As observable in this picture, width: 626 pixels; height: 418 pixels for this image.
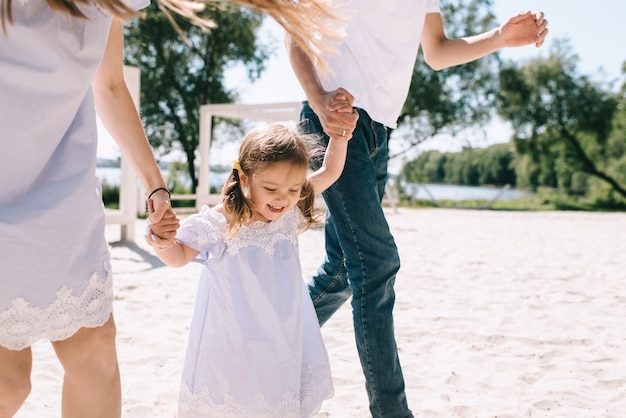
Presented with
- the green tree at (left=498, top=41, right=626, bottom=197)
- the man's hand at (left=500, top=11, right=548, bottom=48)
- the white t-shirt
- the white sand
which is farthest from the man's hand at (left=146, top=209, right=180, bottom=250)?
the green tree at (left=498, top=41, right=626, bottom=197)

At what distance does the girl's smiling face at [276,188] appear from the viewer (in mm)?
2170

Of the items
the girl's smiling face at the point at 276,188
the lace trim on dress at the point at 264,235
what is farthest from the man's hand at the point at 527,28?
the lace trim on dress at the point at 264,235

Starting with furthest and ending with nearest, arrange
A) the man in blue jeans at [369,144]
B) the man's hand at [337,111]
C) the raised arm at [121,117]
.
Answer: the man in blue jeans at [369,144], the man's hand at [337,111], the raised arm at [121,117]

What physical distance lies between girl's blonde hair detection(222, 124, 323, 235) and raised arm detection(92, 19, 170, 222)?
0.48 m

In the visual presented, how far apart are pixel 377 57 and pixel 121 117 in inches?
39.4

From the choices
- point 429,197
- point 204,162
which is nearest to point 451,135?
point 429,197

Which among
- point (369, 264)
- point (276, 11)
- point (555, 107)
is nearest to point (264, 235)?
point (369, 264)

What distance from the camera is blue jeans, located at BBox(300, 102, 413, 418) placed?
2137mm

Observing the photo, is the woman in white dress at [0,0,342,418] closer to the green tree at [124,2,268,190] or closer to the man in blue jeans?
the man in blue jeans

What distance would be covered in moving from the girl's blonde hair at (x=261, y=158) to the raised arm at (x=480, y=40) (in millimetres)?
754

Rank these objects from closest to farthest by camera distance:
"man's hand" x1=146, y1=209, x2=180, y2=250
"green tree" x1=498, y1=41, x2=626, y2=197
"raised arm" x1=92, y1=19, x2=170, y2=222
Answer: "raised arm" x1=92, y1=19, x2=170, y2=222 → "man's hand" x1=146, y1=209, x2=180, y2=250 → "green tree" x1=498, y1=41, x2=626, y2=197

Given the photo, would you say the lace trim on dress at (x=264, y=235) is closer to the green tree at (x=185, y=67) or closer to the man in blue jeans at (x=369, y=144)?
the man in blue jeans at (x=369, y=144)

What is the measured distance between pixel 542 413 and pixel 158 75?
870 inches

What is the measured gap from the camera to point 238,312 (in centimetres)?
212
